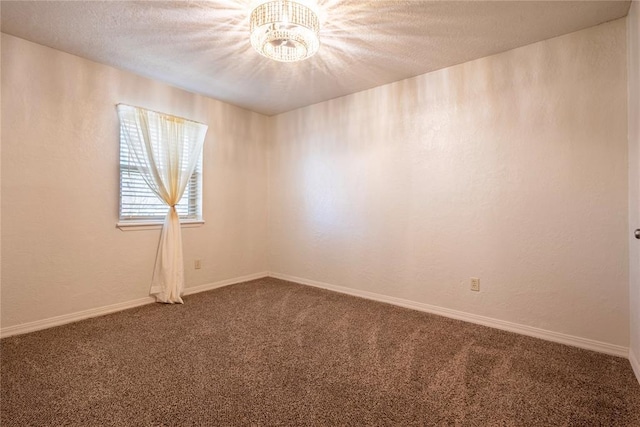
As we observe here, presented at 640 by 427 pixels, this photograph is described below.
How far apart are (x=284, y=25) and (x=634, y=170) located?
8.04 feet

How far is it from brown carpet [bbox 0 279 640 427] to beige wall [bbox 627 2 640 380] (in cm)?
27

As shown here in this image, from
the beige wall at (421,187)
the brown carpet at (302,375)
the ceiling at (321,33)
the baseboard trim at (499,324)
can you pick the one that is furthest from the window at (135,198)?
the baseboard trim at (499,324)

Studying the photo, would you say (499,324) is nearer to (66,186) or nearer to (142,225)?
(142,225)

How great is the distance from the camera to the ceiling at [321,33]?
2033 millimetres

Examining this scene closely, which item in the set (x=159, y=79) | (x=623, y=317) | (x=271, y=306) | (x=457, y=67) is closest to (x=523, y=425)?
(x=623, y=317)

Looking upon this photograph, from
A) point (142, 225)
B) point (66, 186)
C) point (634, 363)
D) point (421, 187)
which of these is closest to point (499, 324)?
point (634, 363)

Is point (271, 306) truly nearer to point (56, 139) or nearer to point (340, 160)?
point (340, 160)

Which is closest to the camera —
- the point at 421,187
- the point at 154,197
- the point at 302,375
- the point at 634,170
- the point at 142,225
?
the point at 302,375

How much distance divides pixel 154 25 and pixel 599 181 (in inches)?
136


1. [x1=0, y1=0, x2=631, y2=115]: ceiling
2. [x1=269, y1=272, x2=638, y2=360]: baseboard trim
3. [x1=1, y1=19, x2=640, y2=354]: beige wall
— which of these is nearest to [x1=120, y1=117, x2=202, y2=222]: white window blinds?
[x1=1, y1=19, x2=640, y2=354]: beige wall

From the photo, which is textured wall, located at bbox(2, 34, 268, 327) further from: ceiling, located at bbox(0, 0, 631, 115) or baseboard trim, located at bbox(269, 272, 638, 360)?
baseboard trim, located at bbox(269, 272, 638, 360)

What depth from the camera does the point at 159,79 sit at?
318 cm

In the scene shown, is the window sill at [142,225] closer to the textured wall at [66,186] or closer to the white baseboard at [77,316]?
the textured wall at [66,186]

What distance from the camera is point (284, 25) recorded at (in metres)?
1.89
